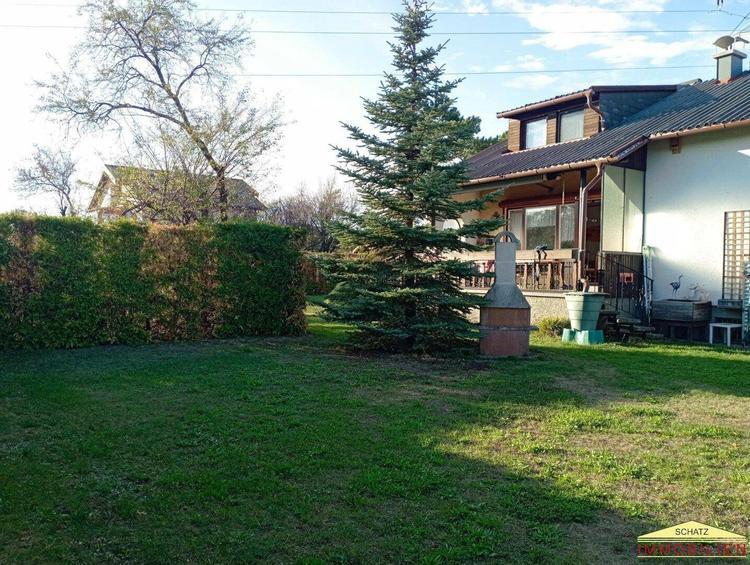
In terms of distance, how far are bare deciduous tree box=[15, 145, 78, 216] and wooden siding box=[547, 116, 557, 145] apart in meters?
21.4

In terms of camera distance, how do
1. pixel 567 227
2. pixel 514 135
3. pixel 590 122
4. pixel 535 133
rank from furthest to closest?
pixel 514 135, pixel 535 133, pixel 567 227, pixel 590 122

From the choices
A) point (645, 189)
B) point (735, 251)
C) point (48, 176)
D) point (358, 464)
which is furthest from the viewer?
point (48, 176)

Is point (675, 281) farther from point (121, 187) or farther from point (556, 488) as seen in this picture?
point (121, 187)

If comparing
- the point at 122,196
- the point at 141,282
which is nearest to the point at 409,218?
the point at 141,282

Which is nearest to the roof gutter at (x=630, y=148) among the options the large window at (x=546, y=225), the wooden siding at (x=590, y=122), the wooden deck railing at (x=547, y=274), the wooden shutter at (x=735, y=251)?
the wooden shutter at (x=735, y=251)

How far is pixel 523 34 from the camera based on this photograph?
16266 millimetres

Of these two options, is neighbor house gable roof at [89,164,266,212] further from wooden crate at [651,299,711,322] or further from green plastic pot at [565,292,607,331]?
wooden crate at [651,299,711,322]

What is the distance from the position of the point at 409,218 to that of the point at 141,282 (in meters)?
5.06

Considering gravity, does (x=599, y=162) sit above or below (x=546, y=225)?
above

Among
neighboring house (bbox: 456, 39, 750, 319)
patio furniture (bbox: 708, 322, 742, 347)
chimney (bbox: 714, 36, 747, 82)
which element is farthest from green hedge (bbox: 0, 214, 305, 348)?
chimney (bbox: 714, 36, 747, 82)

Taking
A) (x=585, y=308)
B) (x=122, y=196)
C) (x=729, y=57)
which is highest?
(x=729, y=57)

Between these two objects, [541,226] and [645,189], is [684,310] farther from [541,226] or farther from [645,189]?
[541,226]

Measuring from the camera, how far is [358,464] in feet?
13.5

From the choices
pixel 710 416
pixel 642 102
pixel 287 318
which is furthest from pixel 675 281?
pixel 287 318
